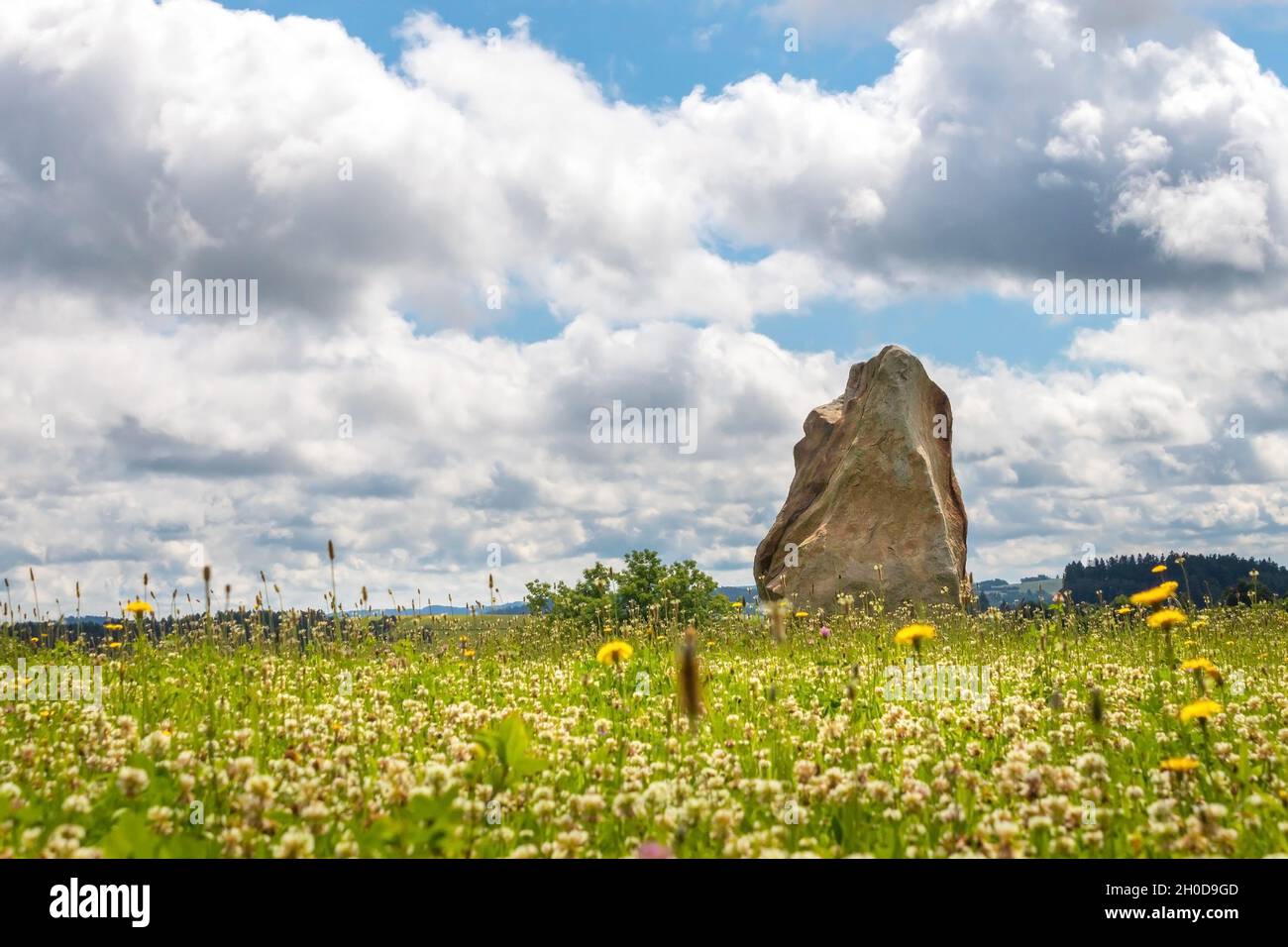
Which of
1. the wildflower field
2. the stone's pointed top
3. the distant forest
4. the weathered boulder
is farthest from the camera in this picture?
the distant forest

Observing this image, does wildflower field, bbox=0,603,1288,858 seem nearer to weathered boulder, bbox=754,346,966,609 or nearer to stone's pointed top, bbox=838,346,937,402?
weathered boulder, bbox=754,346,966,609

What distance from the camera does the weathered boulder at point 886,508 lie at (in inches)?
861

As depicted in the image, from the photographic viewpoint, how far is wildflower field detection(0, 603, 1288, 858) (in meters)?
3.96

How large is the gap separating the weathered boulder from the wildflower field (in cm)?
1073

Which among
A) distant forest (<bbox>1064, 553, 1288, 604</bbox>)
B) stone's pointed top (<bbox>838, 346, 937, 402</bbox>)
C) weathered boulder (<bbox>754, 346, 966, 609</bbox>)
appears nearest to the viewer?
weathered boulder (<bbox>754, 346, 966, 609</bbox>)

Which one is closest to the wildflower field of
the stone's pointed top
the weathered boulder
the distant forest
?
the weathered boulder

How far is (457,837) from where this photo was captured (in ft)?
12.3

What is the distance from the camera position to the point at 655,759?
593 centimetres

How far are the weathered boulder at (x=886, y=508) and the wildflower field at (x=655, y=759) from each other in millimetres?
10731

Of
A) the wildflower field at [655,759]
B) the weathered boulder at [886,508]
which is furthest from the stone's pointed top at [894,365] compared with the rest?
the wildflower field at [655,759]

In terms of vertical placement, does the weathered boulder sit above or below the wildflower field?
above

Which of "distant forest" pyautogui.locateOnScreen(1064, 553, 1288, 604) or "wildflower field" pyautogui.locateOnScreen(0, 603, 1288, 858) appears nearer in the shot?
"wildflower field" pyautogui.locateOnScreen(0, 603, 1288, 858)

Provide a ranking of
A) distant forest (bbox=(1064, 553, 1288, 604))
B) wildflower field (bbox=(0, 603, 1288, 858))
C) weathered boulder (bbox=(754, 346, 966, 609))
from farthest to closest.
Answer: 1. distant forest (bbox=(1064, 553, 1288, 604))
2. weathered boulder (bbox=(754, 346, 966, 609))
3. wildflower field (bbox=(0, 603, 1288, 858))

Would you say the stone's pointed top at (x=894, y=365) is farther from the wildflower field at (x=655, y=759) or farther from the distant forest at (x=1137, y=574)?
the distant forest at (x=1137, y=574)
